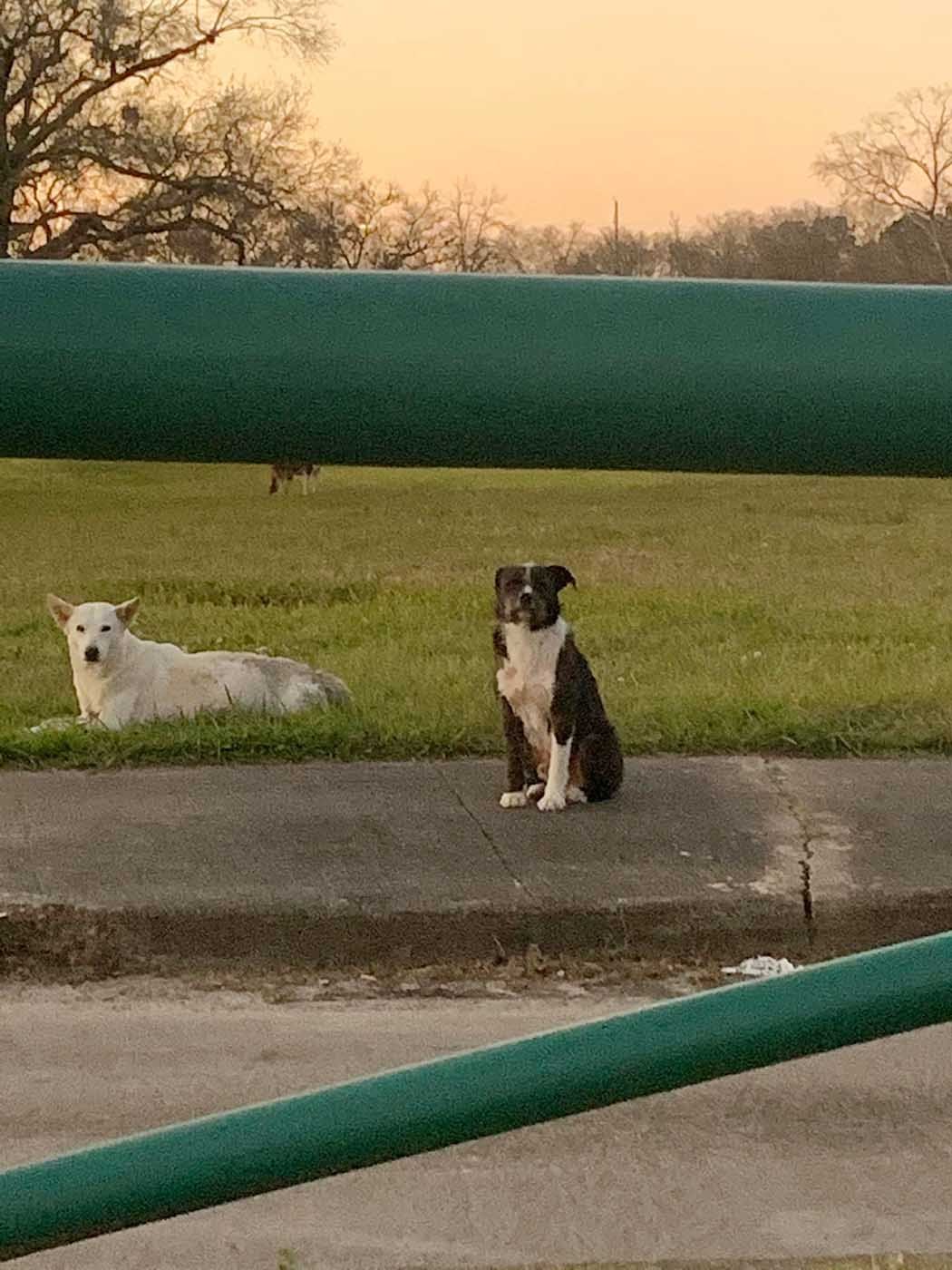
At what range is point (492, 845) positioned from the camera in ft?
20.9

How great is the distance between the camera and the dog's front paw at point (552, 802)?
6918 millimetres

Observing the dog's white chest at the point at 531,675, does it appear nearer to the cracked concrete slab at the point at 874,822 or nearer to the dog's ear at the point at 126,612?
the cracked concrete slab at the point at 874,822

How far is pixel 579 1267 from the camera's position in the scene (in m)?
3.64

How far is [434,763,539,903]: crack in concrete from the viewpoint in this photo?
5.88 meters

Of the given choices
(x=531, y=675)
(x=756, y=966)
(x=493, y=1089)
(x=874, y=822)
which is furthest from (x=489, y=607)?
(x=493, y=1089)

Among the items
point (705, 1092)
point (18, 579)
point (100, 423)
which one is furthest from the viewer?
point (18, 579)

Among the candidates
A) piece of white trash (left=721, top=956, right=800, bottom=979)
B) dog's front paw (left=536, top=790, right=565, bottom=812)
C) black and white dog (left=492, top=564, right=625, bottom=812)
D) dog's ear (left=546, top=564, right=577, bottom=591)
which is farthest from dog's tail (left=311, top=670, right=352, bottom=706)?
piece of white trash (left=721, top=956, right=800, bottom=979)

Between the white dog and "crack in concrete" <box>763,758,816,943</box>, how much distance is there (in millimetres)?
2002

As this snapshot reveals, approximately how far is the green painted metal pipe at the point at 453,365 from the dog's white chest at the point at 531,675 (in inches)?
249

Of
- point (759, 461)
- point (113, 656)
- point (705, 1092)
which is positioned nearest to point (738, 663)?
point (113, 656)

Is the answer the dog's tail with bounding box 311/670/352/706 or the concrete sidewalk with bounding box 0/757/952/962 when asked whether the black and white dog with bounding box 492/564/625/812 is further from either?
the dog's tail with bounding box 311/670/352/706

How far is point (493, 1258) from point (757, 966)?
207 centimetres

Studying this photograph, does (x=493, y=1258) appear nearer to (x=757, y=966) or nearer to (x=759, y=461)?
(x=757, y=966)

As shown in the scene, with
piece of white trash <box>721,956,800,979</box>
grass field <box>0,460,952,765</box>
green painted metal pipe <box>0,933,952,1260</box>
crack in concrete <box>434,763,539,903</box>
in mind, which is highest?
green painted metal pipe <box>0,933,952,1260</box>
